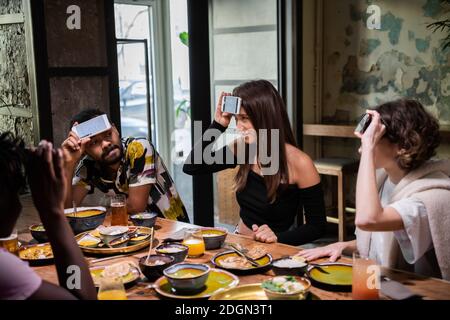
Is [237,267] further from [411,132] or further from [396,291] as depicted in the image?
[411,132]

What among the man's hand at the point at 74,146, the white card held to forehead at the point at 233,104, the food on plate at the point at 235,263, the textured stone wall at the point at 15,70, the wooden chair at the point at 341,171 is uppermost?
the textured stone wall at the point at 15,70

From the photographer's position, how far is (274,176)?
2.21 m

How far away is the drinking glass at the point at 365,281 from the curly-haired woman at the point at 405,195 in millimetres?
245

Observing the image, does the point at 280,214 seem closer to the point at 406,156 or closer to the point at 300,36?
the point at 406,156

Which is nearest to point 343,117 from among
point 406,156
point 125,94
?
point 125,94

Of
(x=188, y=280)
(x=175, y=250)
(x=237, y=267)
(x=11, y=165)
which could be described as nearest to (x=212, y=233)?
(x=175, y=250)

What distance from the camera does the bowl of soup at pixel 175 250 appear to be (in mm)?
1639

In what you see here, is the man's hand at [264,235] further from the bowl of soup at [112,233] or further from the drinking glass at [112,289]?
the drinking glass at [112,289]

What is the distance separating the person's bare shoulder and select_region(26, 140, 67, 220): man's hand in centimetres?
119

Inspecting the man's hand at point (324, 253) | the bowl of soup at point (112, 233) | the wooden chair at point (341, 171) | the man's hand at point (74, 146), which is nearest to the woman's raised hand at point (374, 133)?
the man's hand at point (324, 253)

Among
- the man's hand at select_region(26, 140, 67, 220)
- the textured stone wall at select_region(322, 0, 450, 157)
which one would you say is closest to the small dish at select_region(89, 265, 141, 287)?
the man's hand at select_region(26, 140, 67, 220)

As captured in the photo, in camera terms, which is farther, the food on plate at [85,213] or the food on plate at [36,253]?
the food on plate at [85,213]

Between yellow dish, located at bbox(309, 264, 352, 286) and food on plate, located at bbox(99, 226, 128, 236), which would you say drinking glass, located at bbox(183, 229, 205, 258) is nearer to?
food on plate, located at bbox(99, 226, 128, 236)
